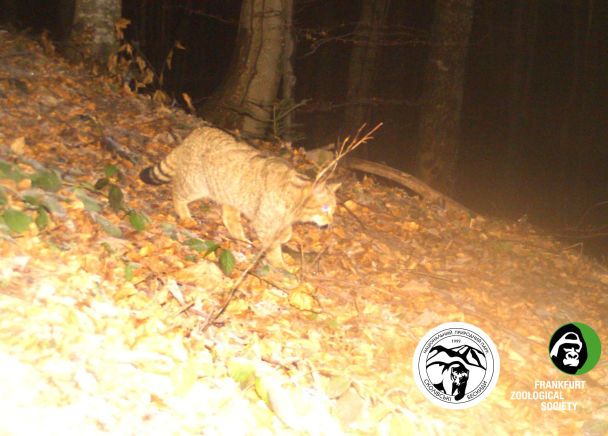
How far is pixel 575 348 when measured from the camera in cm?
528

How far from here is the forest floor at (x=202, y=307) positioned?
2.97 meters

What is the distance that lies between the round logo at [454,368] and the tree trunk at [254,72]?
4776 millimetres

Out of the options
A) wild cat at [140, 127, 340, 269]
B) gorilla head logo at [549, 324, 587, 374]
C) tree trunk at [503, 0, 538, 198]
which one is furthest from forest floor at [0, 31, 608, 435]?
tree trunk at [503, 0, 538, 198]

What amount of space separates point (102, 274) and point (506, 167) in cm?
2038

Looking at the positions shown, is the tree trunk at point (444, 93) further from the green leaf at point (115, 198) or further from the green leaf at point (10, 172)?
the green leaf at point (10, 172)

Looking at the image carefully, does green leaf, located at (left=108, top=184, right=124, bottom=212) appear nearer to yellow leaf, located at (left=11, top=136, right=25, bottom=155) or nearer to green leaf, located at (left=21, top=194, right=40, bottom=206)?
green leaf, located at (left=21, top=194, right=40, bottom=206)

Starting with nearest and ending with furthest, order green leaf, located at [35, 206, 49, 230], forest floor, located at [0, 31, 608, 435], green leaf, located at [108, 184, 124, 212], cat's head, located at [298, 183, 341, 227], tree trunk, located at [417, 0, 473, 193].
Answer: forest floor, located at [0, 31, 608, 435], green leaf, located at [35, 206, 49, 230], green leaf, located at [108, 184, 124, 212], cat's head, located at [298, 183, 341, 227], tree trunk, located at [417, 0, 473, 193]

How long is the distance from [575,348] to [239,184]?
3776mm

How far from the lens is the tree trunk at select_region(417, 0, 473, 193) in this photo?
9.40m

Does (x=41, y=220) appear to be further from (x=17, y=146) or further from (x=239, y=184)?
(x=239, y=184)

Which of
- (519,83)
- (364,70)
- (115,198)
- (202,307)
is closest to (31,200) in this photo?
(115,198)

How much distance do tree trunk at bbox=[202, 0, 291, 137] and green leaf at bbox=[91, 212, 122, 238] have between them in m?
3.97

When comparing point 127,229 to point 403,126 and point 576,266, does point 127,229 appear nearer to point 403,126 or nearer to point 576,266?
point 576,266

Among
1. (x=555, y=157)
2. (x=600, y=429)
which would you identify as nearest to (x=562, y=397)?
(x=600, y=429)
